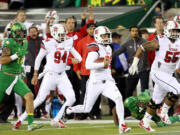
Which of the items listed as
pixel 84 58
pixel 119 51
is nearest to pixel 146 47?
pixel 119 51

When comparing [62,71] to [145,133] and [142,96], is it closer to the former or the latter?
[142,96]

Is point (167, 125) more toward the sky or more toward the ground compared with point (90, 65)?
more toward the ground

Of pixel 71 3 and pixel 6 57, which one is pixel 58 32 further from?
pixel 71 3

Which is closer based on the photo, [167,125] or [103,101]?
[167,125]

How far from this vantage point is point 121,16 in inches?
649

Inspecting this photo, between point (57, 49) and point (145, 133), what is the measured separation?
8.55 feet

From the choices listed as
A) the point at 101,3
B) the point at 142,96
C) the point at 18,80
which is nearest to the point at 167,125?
the point at 142,96

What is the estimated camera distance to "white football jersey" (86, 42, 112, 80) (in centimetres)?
1091

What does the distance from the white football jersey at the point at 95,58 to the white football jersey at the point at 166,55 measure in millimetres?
881

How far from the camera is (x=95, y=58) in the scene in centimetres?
1094

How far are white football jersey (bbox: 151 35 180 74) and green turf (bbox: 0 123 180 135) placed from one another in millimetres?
1018

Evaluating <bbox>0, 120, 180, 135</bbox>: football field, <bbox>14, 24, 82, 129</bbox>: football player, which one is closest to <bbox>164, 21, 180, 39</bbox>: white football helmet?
<bbox>0, 120, 180, 135</bbox>: football field

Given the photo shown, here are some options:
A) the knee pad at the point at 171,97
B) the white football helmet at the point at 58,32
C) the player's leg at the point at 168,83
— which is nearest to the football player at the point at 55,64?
the white football helmet at the point at 58,32

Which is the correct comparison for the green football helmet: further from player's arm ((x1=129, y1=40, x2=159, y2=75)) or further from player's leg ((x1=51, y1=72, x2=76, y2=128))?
player's arm ((x1=129, y1=40, x2=159, y2=75))
